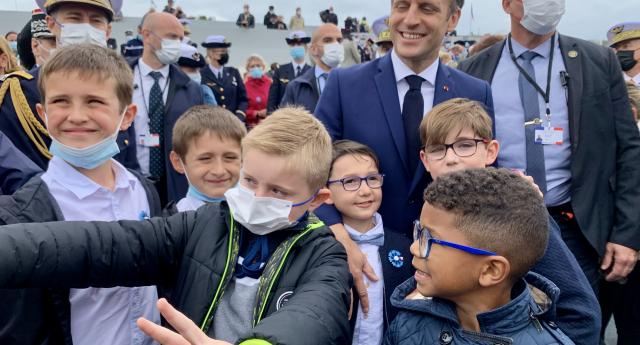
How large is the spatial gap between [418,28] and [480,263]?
3.93 ft

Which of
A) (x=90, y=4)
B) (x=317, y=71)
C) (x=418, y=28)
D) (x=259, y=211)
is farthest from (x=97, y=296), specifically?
(x=317, y=71)

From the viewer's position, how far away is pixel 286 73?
8.07 meters

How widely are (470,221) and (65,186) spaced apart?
4.50ft

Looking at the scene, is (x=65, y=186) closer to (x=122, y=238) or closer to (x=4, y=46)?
(x=122, y=238)

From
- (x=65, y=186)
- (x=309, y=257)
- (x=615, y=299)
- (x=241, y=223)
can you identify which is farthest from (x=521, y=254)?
(x=615, y=299)

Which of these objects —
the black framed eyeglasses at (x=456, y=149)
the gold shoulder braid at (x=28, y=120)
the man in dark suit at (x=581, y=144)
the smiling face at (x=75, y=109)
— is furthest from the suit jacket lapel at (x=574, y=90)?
the gold shoulder braid at (x=28, y=120)

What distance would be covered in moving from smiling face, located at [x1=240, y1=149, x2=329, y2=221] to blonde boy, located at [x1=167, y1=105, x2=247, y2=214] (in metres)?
0.93

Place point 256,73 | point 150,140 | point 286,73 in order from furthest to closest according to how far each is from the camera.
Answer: point 256,73 < point 286,73 < point 150,140

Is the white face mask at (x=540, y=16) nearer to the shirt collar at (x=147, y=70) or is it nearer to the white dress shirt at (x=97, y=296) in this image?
the white dress shirt at (x=97, y=296)

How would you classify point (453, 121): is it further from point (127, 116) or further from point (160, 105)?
point (160, 105)

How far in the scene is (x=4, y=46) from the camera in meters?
3.48

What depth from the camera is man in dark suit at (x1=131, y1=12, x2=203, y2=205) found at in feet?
13.4

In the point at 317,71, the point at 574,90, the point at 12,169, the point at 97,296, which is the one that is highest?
the point at 574,90

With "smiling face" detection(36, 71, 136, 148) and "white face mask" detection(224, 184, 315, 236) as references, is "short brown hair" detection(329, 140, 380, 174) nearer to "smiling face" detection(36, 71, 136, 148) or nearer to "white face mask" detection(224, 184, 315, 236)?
"white face mask" detection(224, 184, 315, 236)
